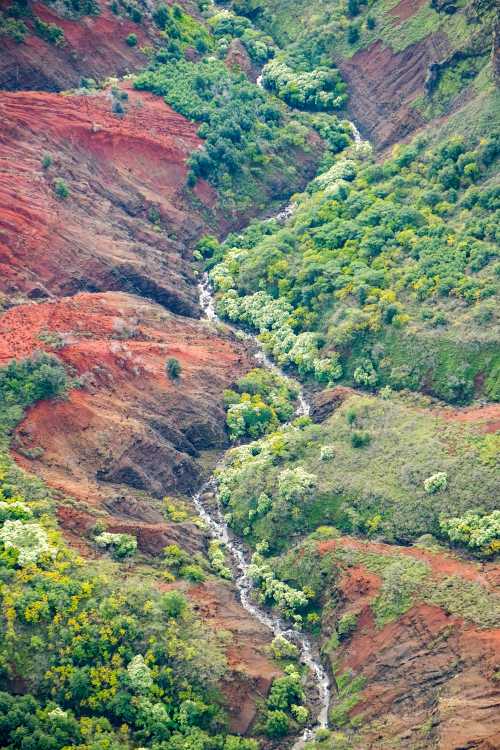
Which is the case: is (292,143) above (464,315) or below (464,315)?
above

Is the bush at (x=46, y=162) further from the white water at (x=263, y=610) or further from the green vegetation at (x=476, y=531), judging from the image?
the green vegetation at (x=476, y=531)

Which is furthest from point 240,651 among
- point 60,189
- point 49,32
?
point 49,32

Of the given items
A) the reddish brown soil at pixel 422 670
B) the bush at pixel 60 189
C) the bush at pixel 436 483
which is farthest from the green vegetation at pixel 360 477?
the bush at pixel 60 189

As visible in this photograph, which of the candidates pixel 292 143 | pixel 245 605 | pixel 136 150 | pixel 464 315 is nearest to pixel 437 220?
pixel 464 315

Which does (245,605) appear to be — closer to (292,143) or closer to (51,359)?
(51,359)

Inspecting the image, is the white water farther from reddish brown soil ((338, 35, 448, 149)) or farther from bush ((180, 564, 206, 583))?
reddish brown soil ((338, 35, 448, 149))
